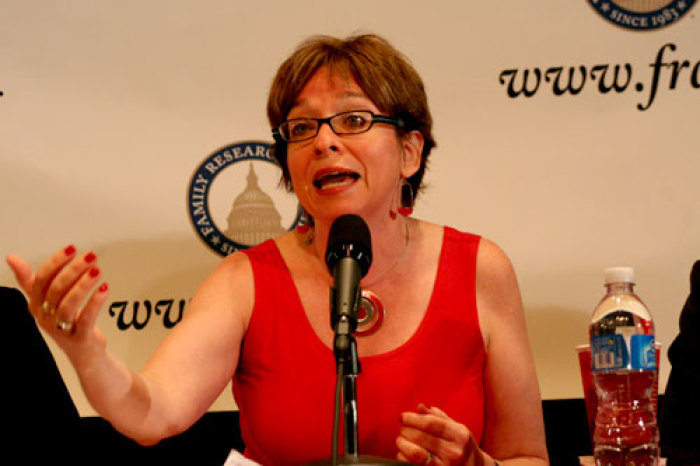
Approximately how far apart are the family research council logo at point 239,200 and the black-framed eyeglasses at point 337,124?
437 mm

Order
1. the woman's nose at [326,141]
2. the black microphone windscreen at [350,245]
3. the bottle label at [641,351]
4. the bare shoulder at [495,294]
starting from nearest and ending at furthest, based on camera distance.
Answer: the black microphone windscreen at [350,245]
the bottle label at [641,351]
the woman's nose at [326,141]
the bare shoulder at [495,294]

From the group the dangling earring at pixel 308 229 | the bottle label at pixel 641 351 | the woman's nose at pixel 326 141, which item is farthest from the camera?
the dangling earring at pixel 308 229

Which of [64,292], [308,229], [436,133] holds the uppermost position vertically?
[436,133]

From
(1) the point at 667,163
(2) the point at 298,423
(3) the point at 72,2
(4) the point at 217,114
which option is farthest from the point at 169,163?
(1) the point at 667,163

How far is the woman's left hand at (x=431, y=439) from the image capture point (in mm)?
1273

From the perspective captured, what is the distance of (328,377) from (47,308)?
735 millimetres

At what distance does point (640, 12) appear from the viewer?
2.23m

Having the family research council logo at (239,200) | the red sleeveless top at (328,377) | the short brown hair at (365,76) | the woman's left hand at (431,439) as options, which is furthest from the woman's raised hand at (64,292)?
the family research council logo at (239,200)

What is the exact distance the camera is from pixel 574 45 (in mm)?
2230

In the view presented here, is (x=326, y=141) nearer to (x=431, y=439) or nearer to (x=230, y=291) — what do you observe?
(x=230, y=291)

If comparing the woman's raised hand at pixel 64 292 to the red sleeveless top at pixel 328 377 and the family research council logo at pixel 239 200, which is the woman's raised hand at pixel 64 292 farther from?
the family research council logo at pixel 239 200

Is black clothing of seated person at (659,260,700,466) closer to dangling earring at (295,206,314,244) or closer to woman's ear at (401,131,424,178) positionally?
woman's ear at (401,131,424,178)

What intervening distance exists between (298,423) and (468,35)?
1.09 m

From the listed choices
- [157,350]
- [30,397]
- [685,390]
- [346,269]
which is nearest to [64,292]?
[346,269]
